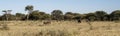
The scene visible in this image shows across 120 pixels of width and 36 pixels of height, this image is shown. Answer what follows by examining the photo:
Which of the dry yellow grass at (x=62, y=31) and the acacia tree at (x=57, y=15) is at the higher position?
the dry yellow grass at (x=62, y=31)

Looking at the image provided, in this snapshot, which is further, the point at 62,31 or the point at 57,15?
the point at 57,15

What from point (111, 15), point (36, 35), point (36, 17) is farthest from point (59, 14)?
point (36, 35)

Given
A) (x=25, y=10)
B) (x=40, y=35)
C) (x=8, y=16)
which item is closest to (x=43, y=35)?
(x=40, y=35)

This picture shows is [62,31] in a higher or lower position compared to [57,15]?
higher

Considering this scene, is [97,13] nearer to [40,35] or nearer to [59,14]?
[59,14]

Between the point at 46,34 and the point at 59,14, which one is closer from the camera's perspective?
the point at 46,34

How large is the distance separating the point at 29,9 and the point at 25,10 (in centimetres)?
140

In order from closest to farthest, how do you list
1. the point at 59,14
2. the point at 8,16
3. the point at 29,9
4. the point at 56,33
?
the point at 56,33 → the point at 8,16 → the point at 29,9 → the point at 59,14

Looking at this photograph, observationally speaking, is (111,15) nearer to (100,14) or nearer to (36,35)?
(100,14)

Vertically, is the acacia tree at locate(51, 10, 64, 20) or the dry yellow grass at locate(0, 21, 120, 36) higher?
the dry yellow grass at locate(0, 21, 120, 36)

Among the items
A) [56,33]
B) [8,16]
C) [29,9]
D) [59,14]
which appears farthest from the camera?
[59,14]

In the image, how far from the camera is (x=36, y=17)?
87500mm

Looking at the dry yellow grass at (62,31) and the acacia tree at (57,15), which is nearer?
the dry yellow grass at (62,31)

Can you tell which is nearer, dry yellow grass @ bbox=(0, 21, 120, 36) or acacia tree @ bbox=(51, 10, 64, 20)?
dry yellow grass @ bbox=(0, 21, 120, 36)
